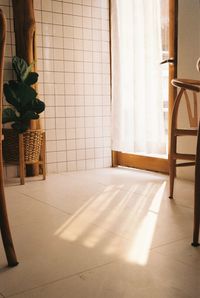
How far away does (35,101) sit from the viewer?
9.29ft

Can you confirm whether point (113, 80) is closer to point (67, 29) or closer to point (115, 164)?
point (67, 29)

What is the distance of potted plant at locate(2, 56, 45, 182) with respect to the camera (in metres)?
2.77

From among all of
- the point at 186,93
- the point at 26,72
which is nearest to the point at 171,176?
the point at 186,93

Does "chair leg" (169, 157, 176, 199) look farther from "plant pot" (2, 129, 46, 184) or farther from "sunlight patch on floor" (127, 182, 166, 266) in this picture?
"plant pot" (2, 129, 46, 184)

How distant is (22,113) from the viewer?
9.27ft

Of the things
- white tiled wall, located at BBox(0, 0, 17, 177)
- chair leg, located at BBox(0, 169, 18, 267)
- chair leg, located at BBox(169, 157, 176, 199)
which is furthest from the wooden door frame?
chair leg, located at BBox(0, 169, 18, 267)

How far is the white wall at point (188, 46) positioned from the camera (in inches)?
104

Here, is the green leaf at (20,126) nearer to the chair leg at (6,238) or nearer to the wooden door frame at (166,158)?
the wooden door frame at (166,158)

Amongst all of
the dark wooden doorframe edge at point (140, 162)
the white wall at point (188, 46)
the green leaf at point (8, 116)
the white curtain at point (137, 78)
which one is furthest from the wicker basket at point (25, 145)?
the white wall at point (188, 46)

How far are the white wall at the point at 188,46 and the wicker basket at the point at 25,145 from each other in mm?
1152

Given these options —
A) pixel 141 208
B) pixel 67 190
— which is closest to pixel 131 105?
pixel 67 190

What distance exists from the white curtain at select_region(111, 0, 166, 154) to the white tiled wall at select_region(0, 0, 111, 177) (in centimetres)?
21

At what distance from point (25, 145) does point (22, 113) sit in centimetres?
25

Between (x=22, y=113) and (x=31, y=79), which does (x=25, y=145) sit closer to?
(x=22, y=113)
